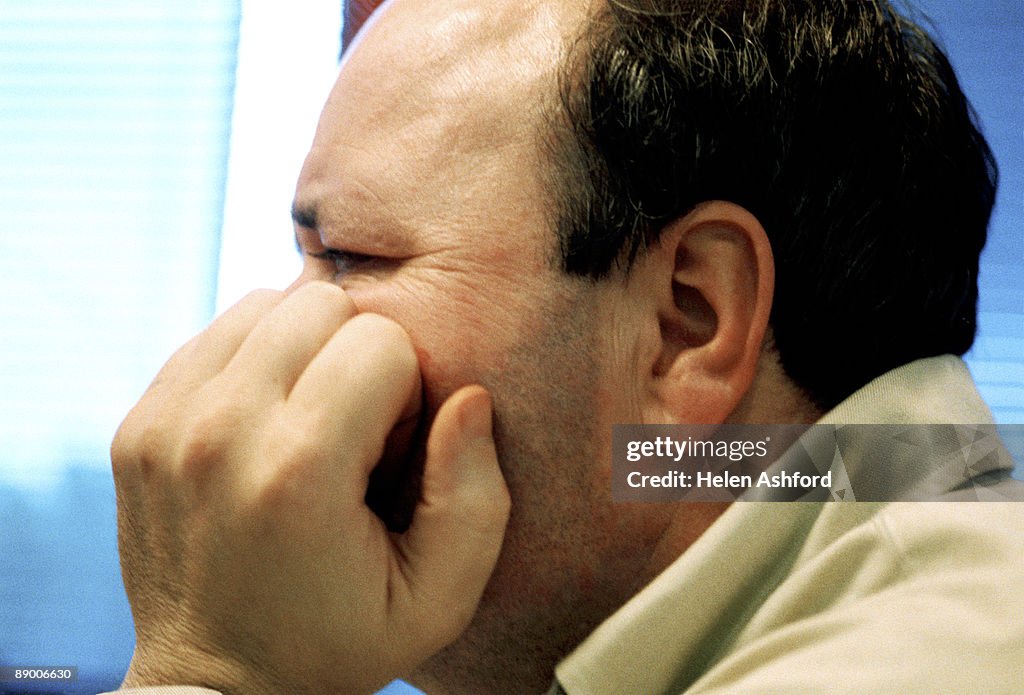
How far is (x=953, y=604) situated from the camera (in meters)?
0.69

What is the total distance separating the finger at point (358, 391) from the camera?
85 centimetres

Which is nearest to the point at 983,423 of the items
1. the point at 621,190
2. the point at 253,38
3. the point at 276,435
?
the point at 621,190

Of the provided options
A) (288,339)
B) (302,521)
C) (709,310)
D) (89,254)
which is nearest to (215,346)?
(288,339)

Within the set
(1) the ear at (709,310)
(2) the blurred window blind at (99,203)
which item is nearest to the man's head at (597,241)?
(1) the ear at (709,310)

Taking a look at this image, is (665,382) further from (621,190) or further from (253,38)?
(253,38)

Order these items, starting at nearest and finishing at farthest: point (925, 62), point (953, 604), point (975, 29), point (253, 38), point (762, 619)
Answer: point (953, 604), point (762, 619), point (925, 62), point (975, 29), point (253, 38)

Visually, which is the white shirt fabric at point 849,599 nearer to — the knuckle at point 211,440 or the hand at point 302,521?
the hand at point 302,521

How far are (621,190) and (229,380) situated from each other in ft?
1.30

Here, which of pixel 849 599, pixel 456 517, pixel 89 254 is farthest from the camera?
pixel 89 254

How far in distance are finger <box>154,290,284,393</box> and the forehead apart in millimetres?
123

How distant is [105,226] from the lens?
6.58ft
